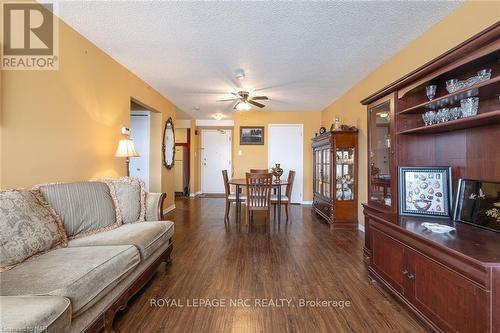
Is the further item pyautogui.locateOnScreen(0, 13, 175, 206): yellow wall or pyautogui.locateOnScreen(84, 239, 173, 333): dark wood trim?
pyautogui.locateOnScreen(0, 13, 175, 206): yellow wall

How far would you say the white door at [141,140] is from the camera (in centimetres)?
452

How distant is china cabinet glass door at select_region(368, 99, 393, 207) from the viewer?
240 cm

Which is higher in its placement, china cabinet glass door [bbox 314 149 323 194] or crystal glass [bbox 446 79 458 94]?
crystal glass [bbox 446 79 458 94]

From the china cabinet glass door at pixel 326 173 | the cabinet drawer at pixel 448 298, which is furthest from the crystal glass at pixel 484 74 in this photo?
the china cabinet glass door at pixel 326 173

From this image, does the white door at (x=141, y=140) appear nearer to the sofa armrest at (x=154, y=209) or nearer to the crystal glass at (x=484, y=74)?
the sofa armrest at (x=154, y=209)

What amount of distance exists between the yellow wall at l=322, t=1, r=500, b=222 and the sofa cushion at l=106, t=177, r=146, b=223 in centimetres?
321

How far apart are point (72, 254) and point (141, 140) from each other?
11.1 feet

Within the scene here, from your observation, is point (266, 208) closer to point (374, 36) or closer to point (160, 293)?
point (160, 293)

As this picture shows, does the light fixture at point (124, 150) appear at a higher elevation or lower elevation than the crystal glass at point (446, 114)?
lower

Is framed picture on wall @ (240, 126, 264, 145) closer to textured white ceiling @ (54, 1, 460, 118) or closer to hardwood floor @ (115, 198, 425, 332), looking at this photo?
textured white ceiling @ (54, 1, 460, 118)

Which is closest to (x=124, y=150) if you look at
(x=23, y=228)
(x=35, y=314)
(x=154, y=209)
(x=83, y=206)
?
(x=154, y=209)

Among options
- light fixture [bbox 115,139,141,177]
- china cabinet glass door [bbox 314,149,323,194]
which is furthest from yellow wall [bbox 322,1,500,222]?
light fixture [bbox 115,139,141,177]

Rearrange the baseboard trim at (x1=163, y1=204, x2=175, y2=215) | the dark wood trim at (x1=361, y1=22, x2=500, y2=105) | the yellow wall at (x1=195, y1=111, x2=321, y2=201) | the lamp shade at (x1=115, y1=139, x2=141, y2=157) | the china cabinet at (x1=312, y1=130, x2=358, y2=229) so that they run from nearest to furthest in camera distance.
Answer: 1. the dark wood trim at (x1=361, y1=22, x2=500, y2=105)
2. the lamp shade at (x1=115, y1=139, x2=141, y2=157)
3. the china cabinet at (x1=312, y1=130, x2=358, y2=229)
4. the baseboard trim at (x1=163, y1=204, x2=175, y2=215)
5. the yellow wall at (x1=195, y1=111, x2=321, y2=201)

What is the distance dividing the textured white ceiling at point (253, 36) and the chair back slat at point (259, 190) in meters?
1.53
